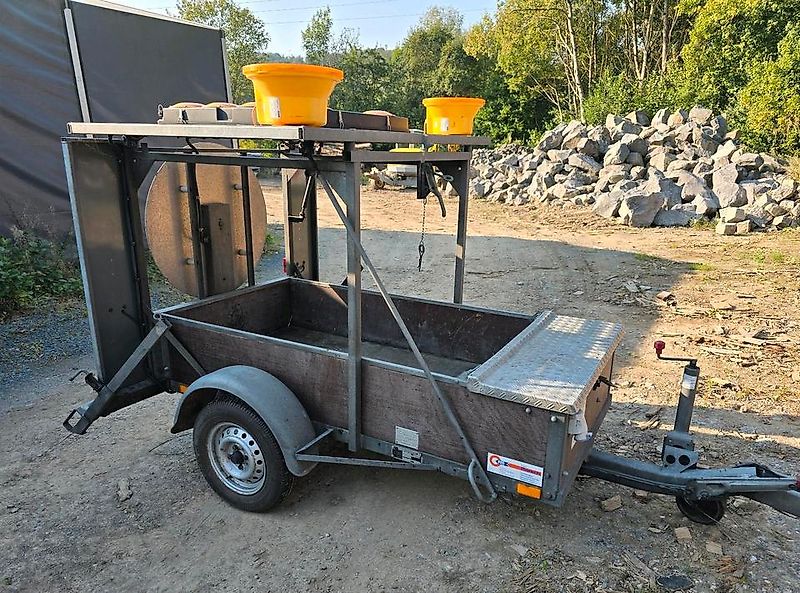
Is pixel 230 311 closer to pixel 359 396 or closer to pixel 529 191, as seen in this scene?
pixel 359 396

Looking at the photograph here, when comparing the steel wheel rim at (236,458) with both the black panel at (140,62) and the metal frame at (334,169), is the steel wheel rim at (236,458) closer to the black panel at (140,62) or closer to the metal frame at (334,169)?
the metal frame at (334,169)

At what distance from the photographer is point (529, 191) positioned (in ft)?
54.2

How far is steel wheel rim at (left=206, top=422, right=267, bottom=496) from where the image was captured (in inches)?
133

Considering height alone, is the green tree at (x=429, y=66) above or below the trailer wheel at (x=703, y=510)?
above

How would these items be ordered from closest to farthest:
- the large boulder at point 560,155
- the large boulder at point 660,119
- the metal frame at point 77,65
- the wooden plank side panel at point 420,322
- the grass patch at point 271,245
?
1. the wooden plank side panel at point 420,322
2. the metal frame at point 77,65
3. the grass patch at point 271,245
4. the large boulder at point 560,155
5. the large boulder at point 660,119

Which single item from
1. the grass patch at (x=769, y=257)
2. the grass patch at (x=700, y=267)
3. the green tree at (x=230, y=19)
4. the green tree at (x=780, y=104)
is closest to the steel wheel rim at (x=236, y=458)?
the grass patch at (x=700, y=267)

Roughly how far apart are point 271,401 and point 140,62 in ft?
25.7

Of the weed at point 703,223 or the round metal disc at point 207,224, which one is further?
the weed at point 703,223

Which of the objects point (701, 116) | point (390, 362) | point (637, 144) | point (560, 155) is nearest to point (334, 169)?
point (390, 362)

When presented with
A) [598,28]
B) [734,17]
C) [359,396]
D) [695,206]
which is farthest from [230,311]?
[598,28]

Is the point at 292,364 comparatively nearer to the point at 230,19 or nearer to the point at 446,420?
the point at 446,420

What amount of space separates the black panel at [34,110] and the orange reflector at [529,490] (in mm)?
7869

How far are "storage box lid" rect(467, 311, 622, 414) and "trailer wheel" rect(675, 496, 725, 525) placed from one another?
0.96 metres

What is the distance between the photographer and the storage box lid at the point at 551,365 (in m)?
2.71
